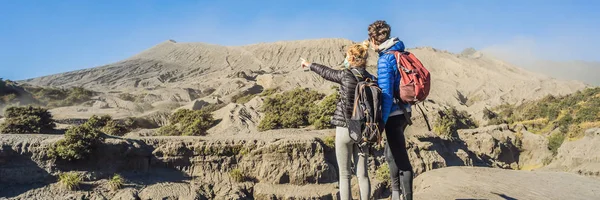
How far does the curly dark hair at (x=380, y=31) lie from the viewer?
5.04m

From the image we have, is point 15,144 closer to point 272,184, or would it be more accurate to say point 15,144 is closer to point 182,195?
point 182,195

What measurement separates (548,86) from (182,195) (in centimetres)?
5764

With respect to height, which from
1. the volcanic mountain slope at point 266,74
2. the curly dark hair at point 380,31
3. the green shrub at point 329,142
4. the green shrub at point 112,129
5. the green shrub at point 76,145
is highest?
the volcanic mountain slope at point 266,74

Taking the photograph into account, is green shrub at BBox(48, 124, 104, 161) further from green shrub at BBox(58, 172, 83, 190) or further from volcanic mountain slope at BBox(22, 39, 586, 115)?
volcanic mountain slope at BBox(22, 39, 586, 115)

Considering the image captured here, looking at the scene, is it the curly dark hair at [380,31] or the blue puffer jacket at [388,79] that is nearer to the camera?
the blue puffer jacket at [388,79]

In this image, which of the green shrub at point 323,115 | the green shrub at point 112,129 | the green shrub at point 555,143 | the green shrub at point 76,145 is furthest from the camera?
the green shrub at point 555,143

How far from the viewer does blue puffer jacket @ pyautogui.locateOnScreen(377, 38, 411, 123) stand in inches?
185

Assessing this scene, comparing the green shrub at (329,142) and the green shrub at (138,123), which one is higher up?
the green shrub at (138,123)

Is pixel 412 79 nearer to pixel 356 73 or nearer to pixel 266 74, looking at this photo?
pixel 356 73

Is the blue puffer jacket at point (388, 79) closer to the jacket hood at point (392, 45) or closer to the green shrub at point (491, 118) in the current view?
the jacket hood at point (392, 45)

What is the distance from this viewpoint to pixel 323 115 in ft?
63.3

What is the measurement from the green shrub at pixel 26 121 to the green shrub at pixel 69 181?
5.15m

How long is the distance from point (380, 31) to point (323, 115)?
1431 cm

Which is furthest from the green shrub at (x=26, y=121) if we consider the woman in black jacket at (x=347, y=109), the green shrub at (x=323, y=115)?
the woman in black jacket at (x=347, y=109)
